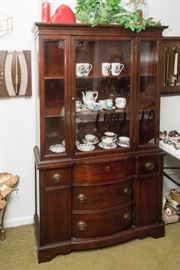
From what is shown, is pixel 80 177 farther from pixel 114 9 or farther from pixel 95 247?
pixel 114 9

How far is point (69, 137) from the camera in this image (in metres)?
2.41

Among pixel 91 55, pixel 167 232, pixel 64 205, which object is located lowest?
pixel 167 232

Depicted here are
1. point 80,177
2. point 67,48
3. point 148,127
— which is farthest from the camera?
point 148,127

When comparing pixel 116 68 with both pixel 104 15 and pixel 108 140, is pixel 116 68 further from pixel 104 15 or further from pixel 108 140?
pixel 108 140

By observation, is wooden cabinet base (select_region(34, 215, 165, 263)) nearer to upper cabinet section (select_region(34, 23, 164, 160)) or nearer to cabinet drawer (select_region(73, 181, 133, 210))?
cabinet drawer (select_region(73, 181, 133, 210))

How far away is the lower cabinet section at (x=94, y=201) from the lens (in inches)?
95.7

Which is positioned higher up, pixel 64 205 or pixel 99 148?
pixel 99 148

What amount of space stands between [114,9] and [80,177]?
1.24 meters

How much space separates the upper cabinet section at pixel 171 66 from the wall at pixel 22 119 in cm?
11

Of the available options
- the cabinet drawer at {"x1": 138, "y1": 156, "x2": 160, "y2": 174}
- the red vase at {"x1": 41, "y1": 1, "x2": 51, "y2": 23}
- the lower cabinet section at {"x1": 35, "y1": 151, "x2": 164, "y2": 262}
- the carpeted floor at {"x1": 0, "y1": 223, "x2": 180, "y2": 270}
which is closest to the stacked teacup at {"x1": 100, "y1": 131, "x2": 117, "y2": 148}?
the lower cabinet section at {"x1": 35, "y1": 151, "x2": 164, "y2": 262}

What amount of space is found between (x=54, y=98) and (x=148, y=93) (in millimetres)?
757

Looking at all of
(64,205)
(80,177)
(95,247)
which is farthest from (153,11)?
(95,247)

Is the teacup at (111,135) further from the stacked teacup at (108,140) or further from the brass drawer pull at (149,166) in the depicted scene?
the brass drawer pull at (149,166)

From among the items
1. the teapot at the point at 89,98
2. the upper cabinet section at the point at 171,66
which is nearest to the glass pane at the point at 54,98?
the teapot at the point at 89,98
